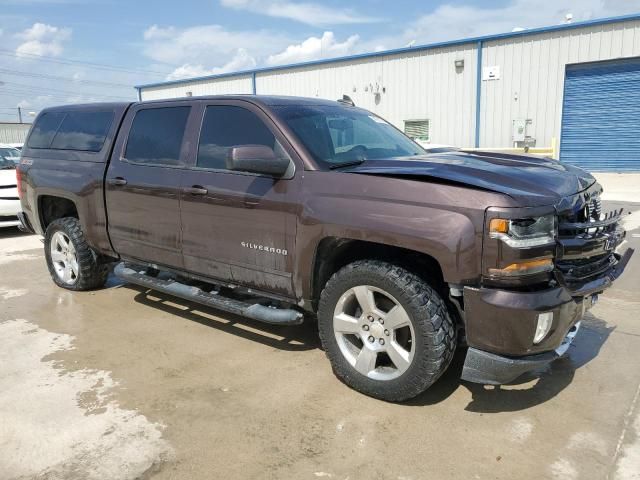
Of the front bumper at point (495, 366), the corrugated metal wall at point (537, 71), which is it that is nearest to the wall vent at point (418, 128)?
the corrugated metal wall at point (537, 71)

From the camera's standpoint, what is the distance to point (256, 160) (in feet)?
11.1

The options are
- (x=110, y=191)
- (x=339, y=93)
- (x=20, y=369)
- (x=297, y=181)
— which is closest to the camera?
(x=297, y=181)

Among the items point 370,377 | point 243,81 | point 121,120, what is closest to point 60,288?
point 121,120

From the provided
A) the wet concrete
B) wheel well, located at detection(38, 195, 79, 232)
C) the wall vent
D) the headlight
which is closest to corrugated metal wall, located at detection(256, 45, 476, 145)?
the wall vent

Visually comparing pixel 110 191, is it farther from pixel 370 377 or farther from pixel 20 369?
pixel 370 377

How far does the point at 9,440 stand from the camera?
2.97m

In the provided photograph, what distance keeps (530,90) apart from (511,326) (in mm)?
17436

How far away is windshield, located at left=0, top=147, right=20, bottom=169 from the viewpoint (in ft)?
33.8

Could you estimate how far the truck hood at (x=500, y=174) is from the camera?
2877 millimetres

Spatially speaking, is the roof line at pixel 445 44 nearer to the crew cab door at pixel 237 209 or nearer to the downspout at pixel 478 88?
the downspout at pixel 478 88

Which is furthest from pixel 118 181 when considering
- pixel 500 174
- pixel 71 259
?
pixel 500 174

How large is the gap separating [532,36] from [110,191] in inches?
664

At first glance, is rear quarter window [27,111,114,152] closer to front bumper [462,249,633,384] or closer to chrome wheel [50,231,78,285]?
chrome wheel [50,231,78,285]

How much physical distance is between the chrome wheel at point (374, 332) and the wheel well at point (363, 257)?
0.24 meters
